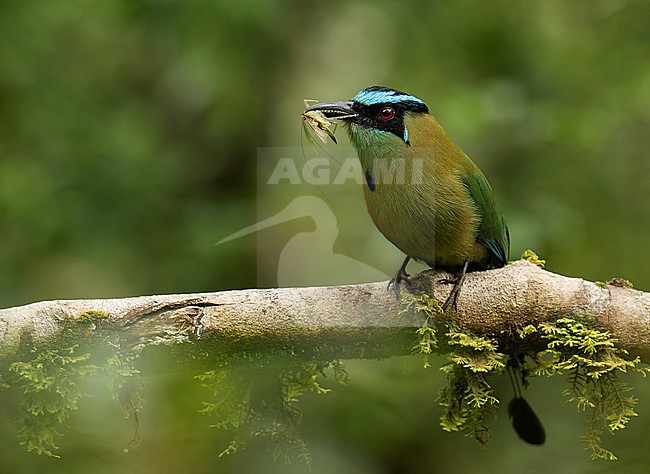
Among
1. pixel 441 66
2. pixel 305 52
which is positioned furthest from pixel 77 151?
pixel 441 66

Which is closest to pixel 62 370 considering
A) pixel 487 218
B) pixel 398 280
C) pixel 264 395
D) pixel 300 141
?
pixel 264 395

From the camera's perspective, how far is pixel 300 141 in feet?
13.9

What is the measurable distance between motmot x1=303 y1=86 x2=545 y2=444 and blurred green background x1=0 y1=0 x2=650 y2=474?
825 millimetres

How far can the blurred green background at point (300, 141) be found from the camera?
12.1 feet

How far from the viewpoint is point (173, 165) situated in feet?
14.3

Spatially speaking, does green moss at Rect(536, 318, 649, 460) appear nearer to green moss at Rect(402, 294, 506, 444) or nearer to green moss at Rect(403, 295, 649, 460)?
green moss at Rect(403, 295, 649, 460)

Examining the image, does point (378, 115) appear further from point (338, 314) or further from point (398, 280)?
point (338, 314)

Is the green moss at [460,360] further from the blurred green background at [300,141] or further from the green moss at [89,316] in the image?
the blurred green background at [300,141]

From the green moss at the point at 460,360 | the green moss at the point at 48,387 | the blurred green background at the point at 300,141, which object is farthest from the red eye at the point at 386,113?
the green moss at the point at 48,387

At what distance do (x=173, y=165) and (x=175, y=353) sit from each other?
2.29 m

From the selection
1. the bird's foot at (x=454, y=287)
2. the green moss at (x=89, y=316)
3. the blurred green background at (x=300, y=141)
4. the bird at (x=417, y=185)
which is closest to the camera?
the green moss at (x=89, y=316)

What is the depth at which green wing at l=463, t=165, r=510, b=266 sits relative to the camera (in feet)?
8.76

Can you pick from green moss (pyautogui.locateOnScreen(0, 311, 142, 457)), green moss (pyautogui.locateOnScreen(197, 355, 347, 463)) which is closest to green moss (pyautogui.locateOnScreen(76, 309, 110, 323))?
green moss (pyautogui.locateOnScreen(0, 311, 142, 457))

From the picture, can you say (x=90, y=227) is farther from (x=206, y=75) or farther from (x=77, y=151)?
(x=206, y=75)
